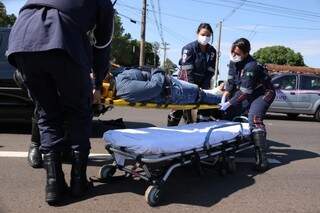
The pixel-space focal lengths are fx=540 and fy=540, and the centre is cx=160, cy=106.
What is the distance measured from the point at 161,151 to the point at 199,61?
3075mm

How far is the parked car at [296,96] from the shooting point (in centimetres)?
1638

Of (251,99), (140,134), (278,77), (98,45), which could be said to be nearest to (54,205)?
Result: (140,134)

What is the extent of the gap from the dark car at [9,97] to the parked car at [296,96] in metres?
9.44

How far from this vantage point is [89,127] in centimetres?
491

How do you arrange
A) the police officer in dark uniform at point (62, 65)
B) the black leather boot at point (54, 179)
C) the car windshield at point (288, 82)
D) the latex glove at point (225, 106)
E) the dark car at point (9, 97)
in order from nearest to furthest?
the police officer in dark uniform at point (62, 65) < the black leather boot at point (54, 179) < the latex glove at point (225, 106) < the dark car at point (9, 97) < the car windshield at point (288, 82)

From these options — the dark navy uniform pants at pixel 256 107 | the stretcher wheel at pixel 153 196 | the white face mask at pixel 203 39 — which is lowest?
the stretcher wheel at pixel 153 196

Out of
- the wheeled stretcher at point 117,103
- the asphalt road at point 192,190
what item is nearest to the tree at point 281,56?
the wheeled stretcher at point 117,103

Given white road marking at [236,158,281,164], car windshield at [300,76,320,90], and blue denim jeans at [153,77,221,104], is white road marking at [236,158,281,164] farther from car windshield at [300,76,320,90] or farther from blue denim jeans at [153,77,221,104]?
car windshield at [300,76,320,90]

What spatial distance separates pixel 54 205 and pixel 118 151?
877 mm

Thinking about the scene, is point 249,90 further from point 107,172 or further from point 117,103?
point 107,172

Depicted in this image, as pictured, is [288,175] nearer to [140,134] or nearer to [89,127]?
[140,134]

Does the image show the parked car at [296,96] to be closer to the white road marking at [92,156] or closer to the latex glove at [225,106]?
the white road marking at [92,156]

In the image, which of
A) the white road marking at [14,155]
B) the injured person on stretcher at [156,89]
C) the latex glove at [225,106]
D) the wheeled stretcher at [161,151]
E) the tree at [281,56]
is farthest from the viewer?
the tree at [281,56]

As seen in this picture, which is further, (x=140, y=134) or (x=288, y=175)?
(x=288, y=175)
